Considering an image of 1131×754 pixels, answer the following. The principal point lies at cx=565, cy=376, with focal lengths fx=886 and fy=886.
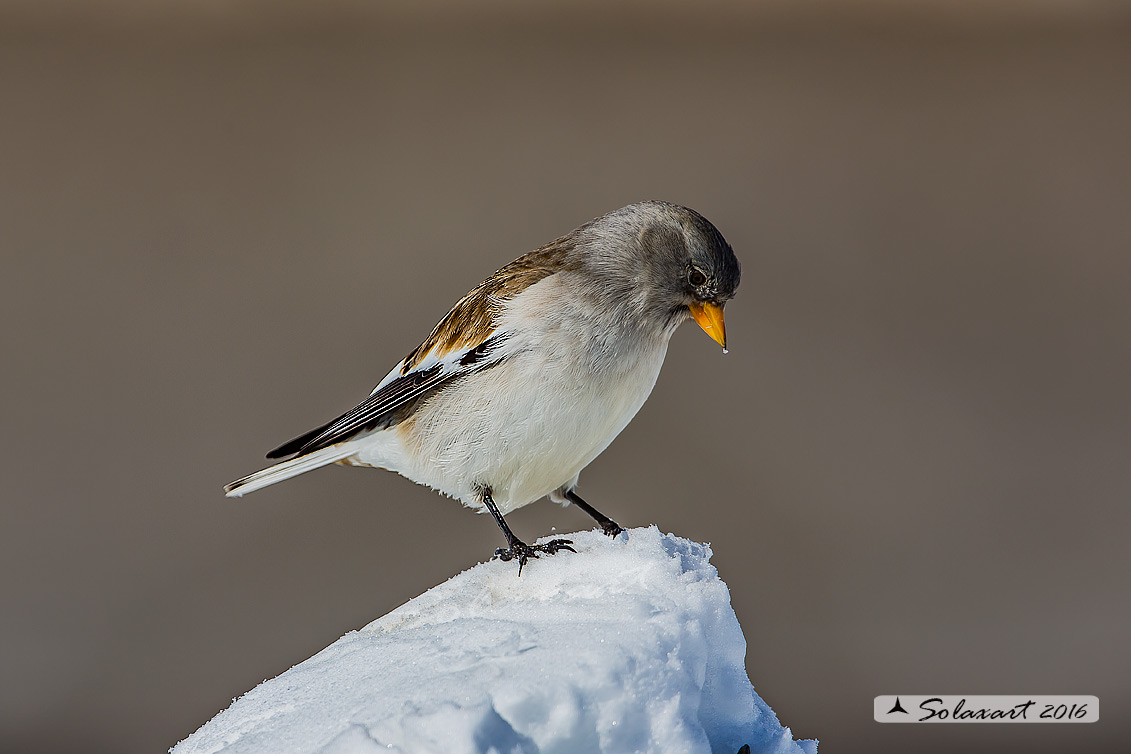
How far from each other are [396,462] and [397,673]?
67 cm

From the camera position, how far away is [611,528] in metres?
1.33

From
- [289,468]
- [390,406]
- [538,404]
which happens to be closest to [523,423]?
[538,404]

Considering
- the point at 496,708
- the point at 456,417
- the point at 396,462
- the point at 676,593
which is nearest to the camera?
the point at 496,708

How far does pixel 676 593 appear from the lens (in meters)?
0.87

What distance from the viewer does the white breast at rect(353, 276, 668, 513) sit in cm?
121

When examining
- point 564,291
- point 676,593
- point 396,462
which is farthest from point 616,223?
point 676,593

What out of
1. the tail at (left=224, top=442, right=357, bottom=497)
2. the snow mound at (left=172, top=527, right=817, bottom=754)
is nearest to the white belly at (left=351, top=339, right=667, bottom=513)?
the tail at (left=224, top=442, right=357, bottom=497)

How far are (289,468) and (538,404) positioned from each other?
48 centimetres

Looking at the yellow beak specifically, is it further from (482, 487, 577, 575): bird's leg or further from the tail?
the tail

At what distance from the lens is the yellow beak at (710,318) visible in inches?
50.4

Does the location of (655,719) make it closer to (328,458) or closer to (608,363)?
(608,363)

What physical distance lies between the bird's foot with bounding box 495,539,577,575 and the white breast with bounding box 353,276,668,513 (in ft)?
0.33

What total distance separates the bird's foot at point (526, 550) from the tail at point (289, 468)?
1.21ft

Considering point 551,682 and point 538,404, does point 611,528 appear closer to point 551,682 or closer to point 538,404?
point 538,404
